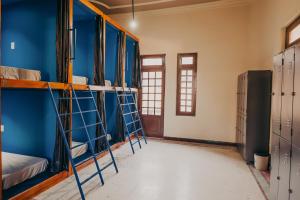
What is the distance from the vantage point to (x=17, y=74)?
104 inches

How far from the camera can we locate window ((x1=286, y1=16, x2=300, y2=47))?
3.08 metres

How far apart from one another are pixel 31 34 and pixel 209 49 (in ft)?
14.2

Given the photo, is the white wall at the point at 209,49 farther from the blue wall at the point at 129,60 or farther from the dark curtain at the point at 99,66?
the dark curtain at the point at 99,66

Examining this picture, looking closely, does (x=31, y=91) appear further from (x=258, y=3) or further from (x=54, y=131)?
(x=258, y=3)

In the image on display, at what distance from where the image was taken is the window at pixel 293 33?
10.1 feet

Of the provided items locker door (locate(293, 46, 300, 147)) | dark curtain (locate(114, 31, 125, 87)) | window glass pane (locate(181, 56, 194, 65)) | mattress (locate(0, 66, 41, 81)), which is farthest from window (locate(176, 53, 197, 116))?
mattress (locate(0, 66, 41, 81))

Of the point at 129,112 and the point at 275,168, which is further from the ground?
the point at 129,112

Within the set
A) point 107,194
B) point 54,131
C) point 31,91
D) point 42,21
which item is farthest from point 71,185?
point 42,21

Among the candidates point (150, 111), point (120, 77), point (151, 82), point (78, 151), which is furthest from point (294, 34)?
point (78, 151)

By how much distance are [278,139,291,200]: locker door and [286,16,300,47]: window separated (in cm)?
177

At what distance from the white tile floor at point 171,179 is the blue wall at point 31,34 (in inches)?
Result: 74.6

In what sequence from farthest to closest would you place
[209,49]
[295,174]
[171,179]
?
[209,49] < [171,179] < [295,174]

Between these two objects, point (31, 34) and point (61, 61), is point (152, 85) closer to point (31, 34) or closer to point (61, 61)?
point (61, 61)

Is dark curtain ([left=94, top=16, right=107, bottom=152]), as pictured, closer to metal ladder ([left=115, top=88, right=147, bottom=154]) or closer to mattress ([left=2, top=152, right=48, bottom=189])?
metal ladder ([left=115, top=88, right=147, bottom=154])
